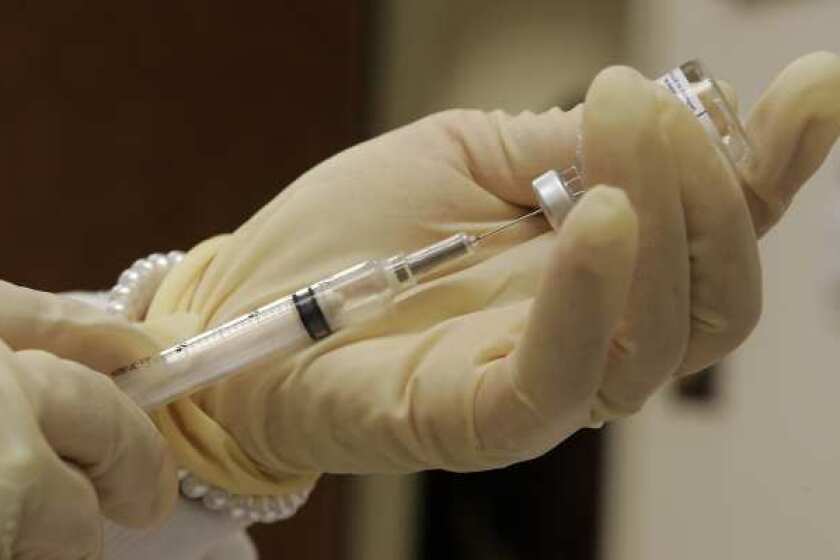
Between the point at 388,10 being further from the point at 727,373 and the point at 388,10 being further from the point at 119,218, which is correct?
the point at 727,373

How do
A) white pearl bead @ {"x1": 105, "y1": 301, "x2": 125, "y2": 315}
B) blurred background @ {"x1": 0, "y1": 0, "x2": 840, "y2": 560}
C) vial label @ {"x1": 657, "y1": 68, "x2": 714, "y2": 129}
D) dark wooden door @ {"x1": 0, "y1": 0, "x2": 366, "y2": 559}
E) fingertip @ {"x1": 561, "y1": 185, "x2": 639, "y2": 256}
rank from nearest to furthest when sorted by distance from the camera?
fingertip @ {"x1": 561, "y1": 185, "x2": 639, "y2": 256} → vial label @ {"x1": 657, "y1": 68, "x2": 714, "y2": 129} → white pearl bead @ {"x1": 105, "y1": 301, "x2": 125, "y2": 315} → blurred background @ {"x1": 0, "y1": 0, "x2": 840, "y2": 560} → dark wooden door @ {"x1": 0, "y1": 0, "x2": 366, "y2": 559}

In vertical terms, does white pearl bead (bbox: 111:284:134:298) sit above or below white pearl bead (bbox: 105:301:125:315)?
above

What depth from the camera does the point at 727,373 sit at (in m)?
0.73

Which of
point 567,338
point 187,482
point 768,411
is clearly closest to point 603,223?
point 567,338

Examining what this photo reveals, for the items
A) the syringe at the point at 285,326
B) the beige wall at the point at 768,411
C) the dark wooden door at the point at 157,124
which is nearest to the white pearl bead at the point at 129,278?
the syringe at the point at 285,326

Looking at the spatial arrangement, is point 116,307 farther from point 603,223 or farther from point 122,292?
point 603,223

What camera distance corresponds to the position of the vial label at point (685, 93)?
1.39 ft

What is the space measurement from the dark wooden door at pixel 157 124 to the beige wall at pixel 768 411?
1.70ft

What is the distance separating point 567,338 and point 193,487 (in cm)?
23

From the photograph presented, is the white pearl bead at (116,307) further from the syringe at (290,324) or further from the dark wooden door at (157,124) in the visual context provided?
the dark wooden door at (157,124)

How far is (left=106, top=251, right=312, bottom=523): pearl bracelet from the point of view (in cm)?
51

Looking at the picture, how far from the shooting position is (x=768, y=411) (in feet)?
2.30

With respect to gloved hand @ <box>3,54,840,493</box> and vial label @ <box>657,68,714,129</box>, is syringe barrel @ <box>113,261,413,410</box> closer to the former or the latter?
gloved hand @ <box>3,54,840,493</box>

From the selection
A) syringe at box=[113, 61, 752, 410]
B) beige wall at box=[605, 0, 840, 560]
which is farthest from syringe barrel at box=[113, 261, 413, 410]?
beige wall at box=[605, 0, 840, 560]
